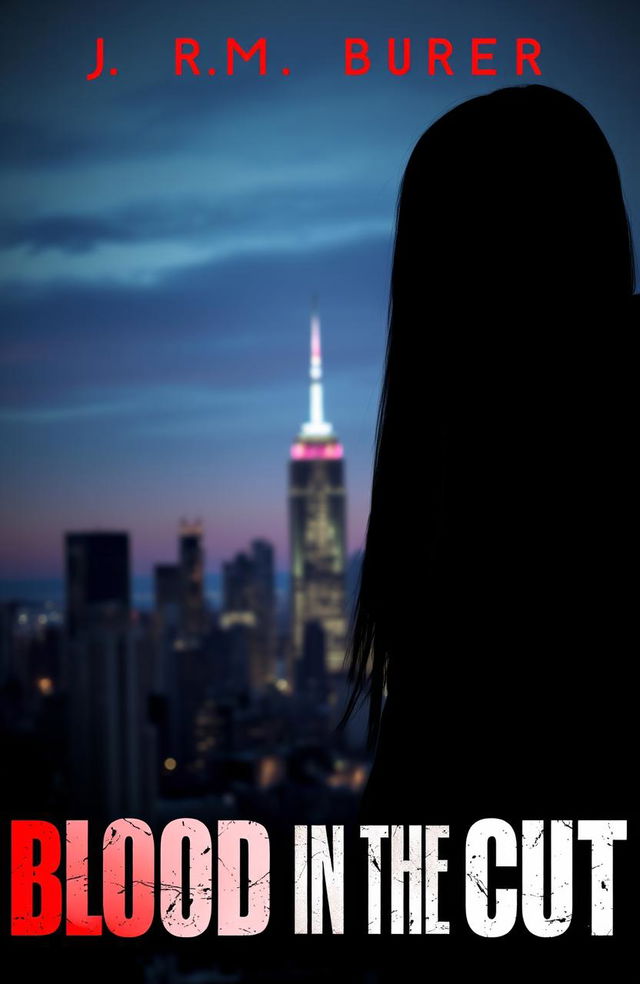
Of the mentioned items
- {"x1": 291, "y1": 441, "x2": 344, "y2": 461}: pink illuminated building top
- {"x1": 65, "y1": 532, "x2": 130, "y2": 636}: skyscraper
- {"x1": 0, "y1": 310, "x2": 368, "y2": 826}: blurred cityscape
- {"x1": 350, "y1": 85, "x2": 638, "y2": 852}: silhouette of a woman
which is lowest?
{"x1": 0, "y1": 310, "x2": 368, "y2": 826}: blurred cityscape

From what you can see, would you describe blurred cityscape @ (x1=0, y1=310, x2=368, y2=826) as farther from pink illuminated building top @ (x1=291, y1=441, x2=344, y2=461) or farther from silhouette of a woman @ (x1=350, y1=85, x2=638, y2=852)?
silhouette of a woman @ (x1=350, y1=85, x2=638, y2=852)

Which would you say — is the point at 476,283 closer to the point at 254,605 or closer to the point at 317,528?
the point at 254,605

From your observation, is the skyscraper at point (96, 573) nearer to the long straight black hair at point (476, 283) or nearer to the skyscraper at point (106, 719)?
the skyscraper at point (106, 719)

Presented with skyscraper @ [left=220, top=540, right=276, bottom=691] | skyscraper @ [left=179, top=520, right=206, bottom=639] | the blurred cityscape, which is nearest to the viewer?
the blurred cityscape

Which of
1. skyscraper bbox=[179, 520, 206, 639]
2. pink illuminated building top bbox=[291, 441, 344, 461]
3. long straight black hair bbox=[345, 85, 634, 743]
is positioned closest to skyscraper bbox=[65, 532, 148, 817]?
skyscraper bbox=[179, 520, 206, 639]

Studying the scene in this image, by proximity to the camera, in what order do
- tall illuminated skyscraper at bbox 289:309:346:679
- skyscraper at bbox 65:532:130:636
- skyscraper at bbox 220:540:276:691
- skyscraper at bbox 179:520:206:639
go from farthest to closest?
tall illuminated skyscraper at bbox 289:309:346:679, skyscraper at bbox 220:540:276:691, skyscraper at bbox 179:520:206:639, skyscraper at bbox 65:532:130:636

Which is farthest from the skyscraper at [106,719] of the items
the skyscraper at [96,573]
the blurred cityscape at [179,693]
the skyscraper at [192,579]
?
the skyscraper at [192,579]

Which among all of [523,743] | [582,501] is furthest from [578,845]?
[582,501]

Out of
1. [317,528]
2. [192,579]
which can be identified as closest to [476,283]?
[192,579]
